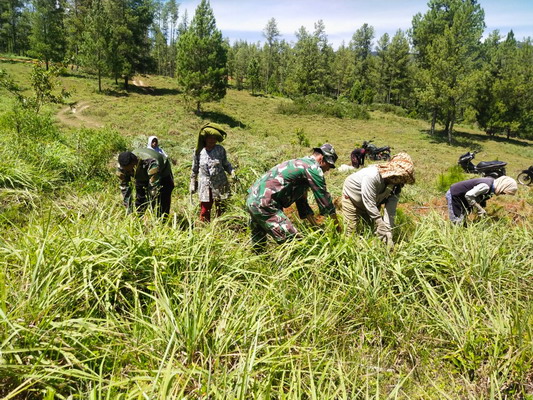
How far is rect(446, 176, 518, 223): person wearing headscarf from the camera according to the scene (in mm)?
3684

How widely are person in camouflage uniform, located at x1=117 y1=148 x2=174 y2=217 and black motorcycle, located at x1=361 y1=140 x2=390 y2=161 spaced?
10.2m

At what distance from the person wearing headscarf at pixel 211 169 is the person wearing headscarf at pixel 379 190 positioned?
1672mm

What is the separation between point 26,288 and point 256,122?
26.0 m

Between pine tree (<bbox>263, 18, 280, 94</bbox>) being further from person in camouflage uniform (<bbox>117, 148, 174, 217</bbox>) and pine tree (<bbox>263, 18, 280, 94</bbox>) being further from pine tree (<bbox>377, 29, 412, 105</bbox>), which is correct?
person in camouflage uniform (<bbox>117, 148, 174, 217</bbox>)

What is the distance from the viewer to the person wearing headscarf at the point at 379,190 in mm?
2891

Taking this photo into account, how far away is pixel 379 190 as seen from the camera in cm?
305

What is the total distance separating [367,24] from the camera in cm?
5350

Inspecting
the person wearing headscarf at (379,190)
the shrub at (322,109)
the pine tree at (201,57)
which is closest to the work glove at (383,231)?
the person wearing headscarf at (379,190)

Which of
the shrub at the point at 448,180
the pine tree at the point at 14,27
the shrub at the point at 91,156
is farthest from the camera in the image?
the pine tree at the point at 14,27

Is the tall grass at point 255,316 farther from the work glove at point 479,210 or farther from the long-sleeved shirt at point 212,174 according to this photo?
the long-sleeved shirt at point 212,174

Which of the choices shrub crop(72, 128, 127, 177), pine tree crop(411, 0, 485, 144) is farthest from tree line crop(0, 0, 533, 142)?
shrub crop(72, 128, 127, 177)

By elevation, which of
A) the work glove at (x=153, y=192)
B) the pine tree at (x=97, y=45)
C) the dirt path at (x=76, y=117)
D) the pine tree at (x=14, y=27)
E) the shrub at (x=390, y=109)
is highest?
the pine tree at (x=14, y=27)

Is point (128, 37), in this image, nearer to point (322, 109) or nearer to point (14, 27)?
point (322, 109)

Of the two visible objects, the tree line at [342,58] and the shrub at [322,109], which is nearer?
the tree line at [342,58]
